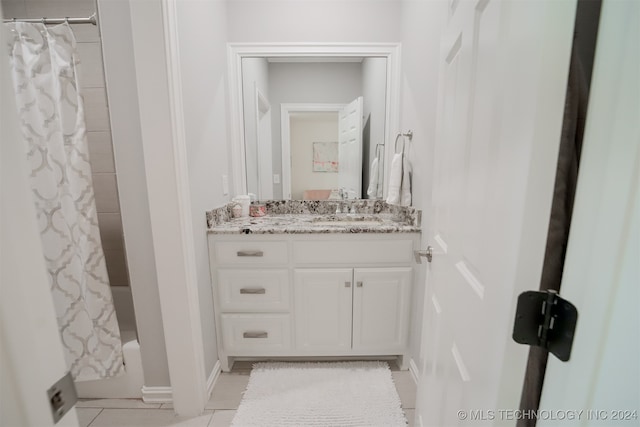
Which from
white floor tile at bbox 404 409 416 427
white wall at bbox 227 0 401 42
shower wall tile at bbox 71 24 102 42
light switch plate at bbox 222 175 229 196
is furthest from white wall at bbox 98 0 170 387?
white floor tile at bbox 404 409 416 427

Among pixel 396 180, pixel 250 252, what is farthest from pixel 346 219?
pixel 250 252

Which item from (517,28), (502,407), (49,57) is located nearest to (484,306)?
(502,407)

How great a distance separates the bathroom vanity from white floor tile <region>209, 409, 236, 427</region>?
1.03ft

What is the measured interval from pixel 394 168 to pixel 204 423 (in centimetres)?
178

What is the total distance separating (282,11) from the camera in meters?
1.82

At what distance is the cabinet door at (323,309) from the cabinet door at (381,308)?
59mm

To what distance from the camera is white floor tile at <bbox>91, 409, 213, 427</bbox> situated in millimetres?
1322

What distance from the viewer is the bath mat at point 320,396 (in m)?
1.34

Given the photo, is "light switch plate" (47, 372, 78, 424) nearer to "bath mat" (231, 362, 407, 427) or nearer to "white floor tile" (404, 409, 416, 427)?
"bath mat" (231, 362, 407, 427)

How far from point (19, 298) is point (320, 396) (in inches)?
58.9

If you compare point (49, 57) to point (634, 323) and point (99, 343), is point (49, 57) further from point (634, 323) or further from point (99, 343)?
point (634, 323)

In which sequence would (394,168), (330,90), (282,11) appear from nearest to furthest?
(394,168) < (282,11) < (330,90)

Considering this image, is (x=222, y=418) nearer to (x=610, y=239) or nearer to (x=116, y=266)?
(x=116, y=266)

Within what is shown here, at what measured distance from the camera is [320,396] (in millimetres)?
1471
